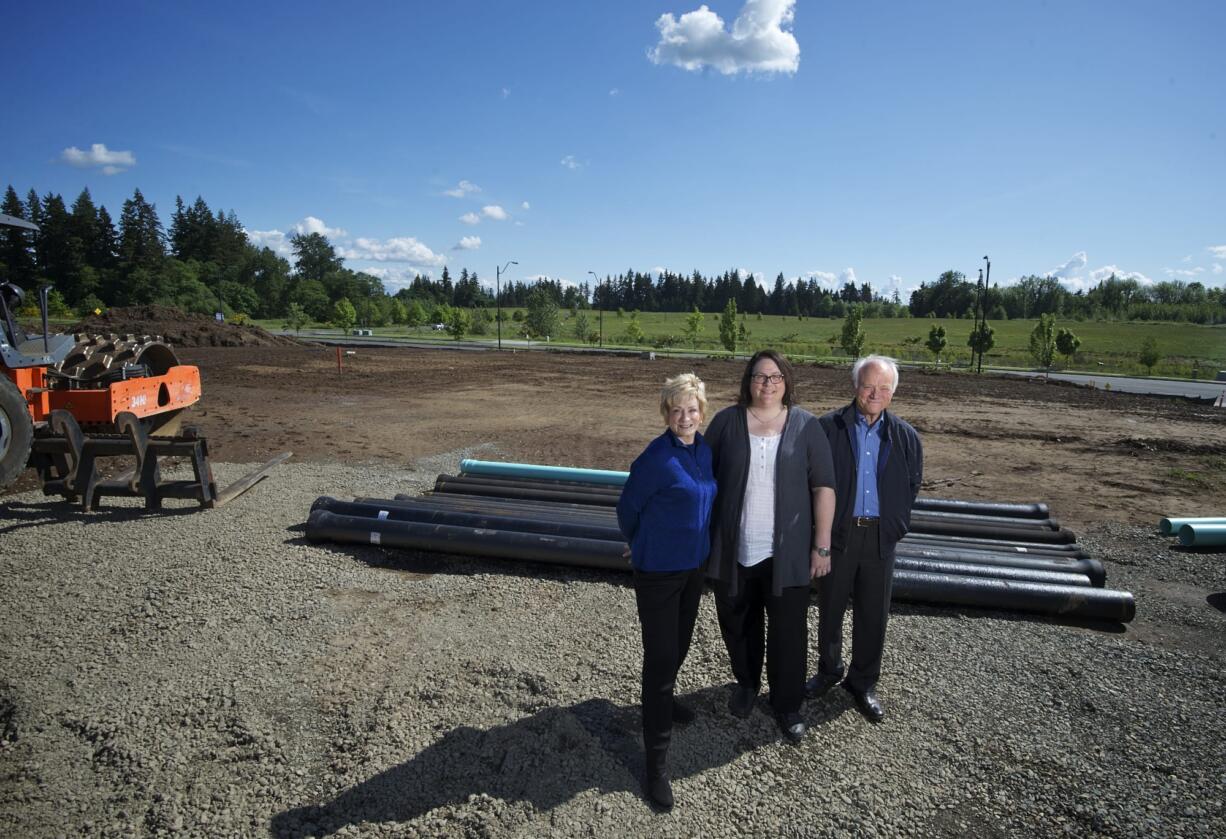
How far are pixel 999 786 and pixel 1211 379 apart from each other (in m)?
45.5

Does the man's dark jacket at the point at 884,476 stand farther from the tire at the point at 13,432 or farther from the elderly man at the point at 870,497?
the tire at the point at 13,432

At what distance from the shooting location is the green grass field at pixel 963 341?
45000 millimetres

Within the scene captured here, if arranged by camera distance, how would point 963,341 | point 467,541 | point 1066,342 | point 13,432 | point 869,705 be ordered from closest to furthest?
point 869,705, point 467,541, point 13,432, point 1066,342, point 963,341

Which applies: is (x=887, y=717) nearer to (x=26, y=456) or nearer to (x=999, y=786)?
(x=999, y=786)

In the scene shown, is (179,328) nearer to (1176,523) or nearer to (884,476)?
(884,476)

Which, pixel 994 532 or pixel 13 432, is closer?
pixel 994 532

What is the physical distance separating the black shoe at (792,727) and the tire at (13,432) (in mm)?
8069

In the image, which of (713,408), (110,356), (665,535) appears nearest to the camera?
(665,535)

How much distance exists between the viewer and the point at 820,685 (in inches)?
157

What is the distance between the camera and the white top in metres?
3.32

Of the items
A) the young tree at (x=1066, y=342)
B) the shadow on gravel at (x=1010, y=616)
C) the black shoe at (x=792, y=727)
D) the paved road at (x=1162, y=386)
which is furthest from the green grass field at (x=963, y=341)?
the black shoe at (x=792, y=727)

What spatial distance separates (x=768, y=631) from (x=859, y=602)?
65 cm

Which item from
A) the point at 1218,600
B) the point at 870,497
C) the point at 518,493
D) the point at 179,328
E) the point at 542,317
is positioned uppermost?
the point at 542,317

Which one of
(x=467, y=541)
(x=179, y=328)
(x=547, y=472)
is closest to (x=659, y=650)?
(x=467, y=541)
